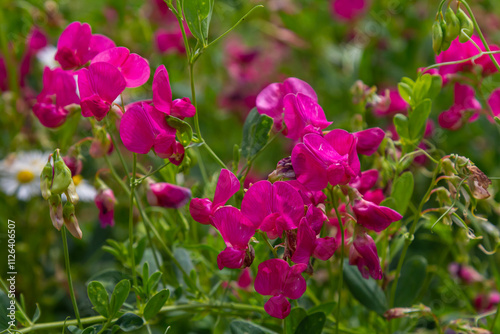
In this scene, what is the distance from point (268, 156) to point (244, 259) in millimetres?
1073

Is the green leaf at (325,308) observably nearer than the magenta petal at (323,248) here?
No

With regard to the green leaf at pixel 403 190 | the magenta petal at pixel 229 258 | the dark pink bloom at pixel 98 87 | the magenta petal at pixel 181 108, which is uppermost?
the dark pink bloom at pixel 98 87

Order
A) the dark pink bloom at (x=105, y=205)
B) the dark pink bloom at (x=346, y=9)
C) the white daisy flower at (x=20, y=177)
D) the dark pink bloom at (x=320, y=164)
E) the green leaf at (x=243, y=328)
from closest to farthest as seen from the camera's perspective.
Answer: the dark pink bloom at (x=320, y=164), the green leaf at (x=243, y=328), the dark pink bloom at (x=105, y=205), the white daisy flower at (x=20, y=177), the dark pink bloom at (x=346, y=9)

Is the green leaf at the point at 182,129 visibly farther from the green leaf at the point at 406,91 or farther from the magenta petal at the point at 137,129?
the green leaf at the point at 406,91

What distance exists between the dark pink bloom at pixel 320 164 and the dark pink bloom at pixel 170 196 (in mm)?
203

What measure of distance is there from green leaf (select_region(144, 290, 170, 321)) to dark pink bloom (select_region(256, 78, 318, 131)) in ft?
0.80

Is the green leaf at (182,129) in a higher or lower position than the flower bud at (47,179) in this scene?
higher

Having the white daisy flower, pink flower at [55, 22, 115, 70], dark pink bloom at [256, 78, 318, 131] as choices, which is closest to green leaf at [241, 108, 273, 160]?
dark pink bloom at [256, 78, 318, 131]

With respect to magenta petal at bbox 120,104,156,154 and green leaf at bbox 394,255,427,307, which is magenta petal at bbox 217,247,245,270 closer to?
magenta petal at bbox 120,104,156,154

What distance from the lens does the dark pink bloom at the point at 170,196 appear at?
2.48 feet

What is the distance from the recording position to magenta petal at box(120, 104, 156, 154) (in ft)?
2.09

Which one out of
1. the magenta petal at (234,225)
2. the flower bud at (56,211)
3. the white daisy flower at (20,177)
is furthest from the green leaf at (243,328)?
the white daisy flower at (20,177)

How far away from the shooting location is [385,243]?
0.79 metres

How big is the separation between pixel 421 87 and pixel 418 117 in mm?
42
